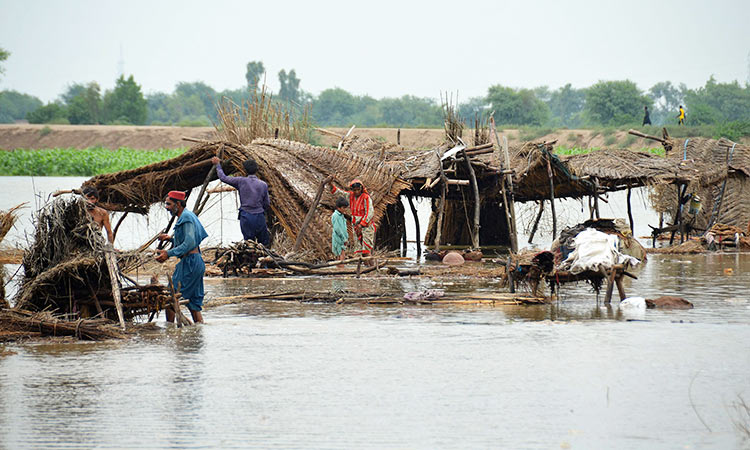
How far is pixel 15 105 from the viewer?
12525 cm

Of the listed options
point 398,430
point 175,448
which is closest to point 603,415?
point 398,430

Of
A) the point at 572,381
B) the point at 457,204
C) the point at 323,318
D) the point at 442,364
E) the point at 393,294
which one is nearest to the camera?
the point at 572,381

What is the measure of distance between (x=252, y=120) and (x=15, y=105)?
11705 centimetres

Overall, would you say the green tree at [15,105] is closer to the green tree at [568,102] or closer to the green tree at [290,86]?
the green tree at [290,86]

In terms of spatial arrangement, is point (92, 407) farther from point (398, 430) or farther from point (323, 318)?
point (323, 318)

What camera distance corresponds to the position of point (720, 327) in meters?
9.62

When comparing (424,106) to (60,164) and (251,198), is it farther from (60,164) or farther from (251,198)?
(251,198)

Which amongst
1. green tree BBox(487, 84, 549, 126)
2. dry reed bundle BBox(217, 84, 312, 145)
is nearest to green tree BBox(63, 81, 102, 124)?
green tree BBox(487, 84, 549, 126)

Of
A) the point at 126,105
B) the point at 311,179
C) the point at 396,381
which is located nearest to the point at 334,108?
the point at 126,105

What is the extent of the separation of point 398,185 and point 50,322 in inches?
352

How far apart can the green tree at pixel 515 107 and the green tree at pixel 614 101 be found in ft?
15.5

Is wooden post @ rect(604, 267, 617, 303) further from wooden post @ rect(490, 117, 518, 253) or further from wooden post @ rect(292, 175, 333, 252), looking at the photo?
wooden post @ rect(490, 117, 518, 253)

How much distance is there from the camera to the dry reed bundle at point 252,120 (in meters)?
18.2

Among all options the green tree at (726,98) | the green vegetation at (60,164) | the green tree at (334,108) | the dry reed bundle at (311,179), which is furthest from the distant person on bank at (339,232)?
the green tree at (334,108)
